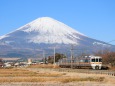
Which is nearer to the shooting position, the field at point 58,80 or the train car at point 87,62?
the field at point 58,80

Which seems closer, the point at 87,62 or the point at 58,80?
the point at 58,80

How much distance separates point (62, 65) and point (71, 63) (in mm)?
17176

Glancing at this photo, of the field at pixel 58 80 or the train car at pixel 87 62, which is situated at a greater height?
the train car at pixel 87 62

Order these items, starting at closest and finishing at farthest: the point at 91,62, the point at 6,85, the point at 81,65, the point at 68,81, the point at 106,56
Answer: the point at 6,85 < the point at 68,81 < the point at 91,62 < the point at 81,65 < the point at 106,56

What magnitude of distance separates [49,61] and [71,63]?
7663 centimetres

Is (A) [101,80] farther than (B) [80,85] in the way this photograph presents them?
Yes

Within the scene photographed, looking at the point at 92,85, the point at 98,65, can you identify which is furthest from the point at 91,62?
the point at 92,85

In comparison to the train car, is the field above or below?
below

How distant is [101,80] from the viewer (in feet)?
154

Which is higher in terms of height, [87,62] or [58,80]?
[87,62]

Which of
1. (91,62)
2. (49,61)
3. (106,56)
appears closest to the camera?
(91,62)

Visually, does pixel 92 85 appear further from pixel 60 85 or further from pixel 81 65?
pixel 81 65

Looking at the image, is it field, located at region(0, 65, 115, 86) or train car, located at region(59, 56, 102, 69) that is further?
train car, located at region(59, 56, 102, 69)

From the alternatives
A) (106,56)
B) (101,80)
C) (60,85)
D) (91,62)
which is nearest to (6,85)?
(60,85)
